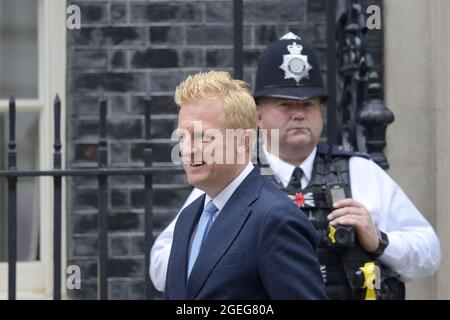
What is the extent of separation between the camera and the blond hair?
10.6 ft

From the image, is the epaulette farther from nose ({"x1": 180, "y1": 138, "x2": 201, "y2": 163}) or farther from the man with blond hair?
nose ({"x1": 180, "y1": 138, "x2": 201, "y2": 163})

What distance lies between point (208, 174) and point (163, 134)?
275cm

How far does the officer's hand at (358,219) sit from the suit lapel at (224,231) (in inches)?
48.4

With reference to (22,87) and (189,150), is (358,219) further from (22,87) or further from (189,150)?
(22,87)

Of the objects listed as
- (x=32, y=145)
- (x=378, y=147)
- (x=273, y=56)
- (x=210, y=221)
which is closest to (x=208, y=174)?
(x=210, y=221)

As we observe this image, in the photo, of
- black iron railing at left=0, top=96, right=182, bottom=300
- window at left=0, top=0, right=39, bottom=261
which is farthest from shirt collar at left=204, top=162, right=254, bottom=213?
window at left=0, top=0, right=39, bottom=261

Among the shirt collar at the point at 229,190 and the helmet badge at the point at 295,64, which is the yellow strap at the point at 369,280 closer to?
the helmet badge at the point at 295,64

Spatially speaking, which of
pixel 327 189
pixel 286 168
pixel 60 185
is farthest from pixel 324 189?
pixel 60 185

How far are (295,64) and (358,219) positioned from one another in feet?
2.33

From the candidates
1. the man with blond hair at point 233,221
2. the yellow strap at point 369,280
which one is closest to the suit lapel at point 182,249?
the man with blond hair at point 233,221

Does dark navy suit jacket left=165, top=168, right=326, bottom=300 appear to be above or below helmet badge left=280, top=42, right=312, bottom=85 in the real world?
below

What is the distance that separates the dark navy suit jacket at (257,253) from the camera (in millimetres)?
3100

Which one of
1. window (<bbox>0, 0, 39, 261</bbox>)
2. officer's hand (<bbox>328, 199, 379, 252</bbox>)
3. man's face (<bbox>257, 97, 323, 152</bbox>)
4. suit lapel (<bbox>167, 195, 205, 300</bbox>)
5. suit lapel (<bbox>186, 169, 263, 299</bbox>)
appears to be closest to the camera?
suit lapel (<bbox>186, 169, 263, 299</bbox>)

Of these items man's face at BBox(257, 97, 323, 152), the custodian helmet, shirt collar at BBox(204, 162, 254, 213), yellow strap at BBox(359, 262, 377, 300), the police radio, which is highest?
the custodian helmet
